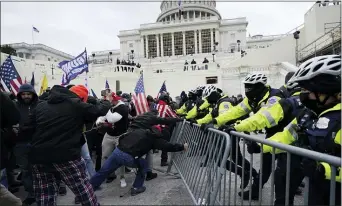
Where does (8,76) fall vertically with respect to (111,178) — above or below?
above

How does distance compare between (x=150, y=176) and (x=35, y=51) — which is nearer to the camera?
(x=150, y=176)

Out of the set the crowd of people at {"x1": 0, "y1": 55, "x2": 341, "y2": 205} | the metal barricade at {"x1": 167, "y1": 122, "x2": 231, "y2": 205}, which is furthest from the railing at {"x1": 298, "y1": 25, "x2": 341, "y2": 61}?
the metal barricade at {"x1": 167, "y1": 122, "x2": 231, "y2": 205}

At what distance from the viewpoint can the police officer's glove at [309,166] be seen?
1905 mm

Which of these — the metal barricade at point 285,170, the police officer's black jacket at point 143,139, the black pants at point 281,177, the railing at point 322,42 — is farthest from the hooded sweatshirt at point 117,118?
the railing at point 322,42

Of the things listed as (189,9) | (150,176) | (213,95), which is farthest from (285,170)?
(189,9)

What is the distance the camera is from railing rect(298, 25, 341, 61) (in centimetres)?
2142

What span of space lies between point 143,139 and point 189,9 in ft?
260

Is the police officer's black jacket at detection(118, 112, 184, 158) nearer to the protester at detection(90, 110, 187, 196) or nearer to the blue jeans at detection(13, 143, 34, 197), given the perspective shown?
the protester at detection(90, 110, 187, 196)

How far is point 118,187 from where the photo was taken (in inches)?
209

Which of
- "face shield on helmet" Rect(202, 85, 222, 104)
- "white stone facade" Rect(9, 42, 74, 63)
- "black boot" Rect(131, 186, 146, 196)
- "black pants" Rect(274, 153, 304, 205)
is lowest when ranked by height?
"black boot" Rect(131, 186, 146, 196)

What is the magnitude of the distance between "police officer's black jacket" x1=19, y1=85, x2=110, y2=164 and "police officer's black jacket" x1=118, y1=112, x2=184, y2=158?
1.20 meters

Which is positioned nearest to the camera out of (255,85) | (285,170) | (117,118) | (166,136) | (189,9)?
(285,170)

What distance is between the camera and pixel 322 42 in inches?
930

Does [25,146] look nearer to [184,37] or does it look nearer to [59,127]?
[59,127]
